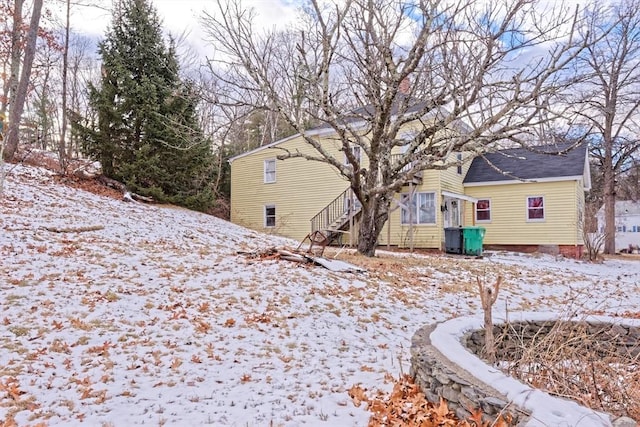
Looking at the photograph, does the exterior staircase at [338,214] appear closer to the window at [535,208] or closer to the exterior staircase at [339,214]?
the exterior staircase at [339,214]

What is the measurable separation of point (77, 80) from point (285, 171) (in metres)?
15.3

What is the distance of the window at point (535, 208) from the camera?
1652cm

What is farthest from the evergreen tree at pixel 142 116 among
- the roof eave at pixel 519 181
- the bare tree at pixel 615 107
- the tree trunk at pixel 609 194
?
the tree trunk at pixel 609 194

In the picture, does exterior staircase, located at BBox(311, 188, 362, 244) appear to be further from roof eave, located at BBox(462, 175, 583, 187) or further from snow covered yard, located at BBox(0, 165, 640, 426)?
snow covered yard, located at BBox(0, 165, 640, 426)

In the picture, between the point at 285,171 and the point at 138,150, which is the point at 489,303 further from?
the point at 285,171

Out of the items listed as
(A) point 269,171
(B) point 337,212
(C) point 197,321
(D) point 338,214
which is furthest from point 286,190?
(C) point 197,321

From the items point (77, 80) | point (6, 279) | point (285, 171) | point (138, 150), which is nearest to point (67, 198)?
point (138, 150)

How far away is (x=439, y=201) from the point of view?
1594cm

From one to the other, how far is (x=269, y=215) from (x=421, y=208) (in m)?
7.18

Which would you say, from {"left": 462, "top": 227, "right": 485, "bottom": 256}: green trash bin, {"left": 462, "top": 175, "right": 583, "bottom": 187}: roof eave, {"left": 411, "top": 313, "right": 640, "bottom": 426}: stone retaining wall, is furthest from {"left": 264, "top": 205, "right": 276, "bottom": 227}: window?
{"left": 411, "top": 313, "right": 640, "bottom": 426}: stone retaining wall

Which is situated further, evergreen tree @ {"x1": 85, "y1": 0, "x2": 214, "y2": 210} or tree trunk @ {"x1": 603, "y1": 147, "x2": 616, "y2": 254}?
tree trunk @ {"x1": 603, "y1": 147, "x2": 616, "y2": 254}

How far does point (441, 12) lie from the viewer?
7781 mm

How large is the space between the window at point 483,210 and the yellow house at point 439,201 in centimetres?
4

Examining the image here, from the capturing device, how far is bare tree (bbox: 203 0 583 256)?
26.3 feet
